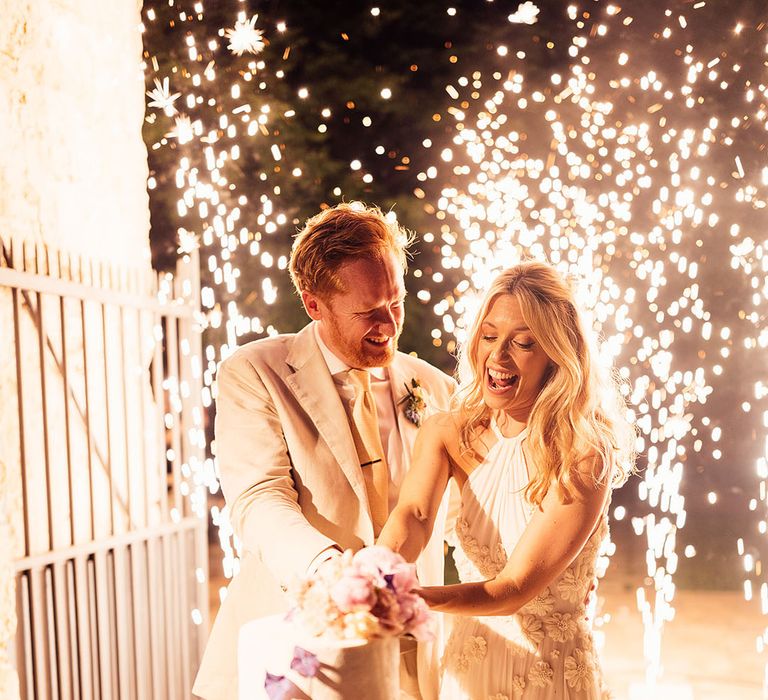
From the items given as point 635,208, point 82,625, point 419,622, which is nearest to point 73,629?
point 82,625

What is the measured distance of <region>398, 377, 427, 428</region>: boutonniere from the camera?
278 centimetres

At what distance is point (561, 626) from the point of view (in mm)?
2260

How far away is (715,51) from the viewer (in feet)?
20.5

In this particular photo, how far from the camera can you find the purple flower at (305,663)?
6.15ft

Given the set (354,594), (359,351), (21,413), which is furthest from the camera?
(21,413)

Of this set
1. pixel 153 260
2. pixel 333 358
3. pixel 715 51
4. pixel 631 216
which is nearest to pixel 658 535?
pixel 631 216

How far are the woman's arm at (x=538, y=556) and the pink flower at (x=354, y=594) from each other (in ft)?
1.09

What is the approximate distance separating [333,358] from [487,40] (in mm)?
5780

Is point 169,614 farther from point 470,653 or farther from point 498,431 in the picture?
point 498,431

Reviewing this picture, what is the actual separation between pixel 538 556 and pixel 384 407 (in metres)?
0.85

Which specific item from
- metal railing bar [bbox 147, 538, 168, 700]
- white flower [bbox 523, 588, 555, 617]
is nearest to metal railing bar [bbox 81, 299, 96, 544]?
metal railing bar [bbox 147, 538, 168, 700]

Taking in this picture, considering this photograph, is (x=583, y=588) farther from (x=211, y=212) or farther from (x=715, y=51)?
(x=211, y=212)

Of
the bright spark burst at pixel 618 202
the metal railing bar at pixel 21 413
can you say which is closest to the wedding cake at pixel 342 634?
the metal railing bar at pixel 21 413

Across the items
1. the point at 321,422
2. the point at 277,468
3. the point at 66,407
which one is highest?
the point at 66,407
